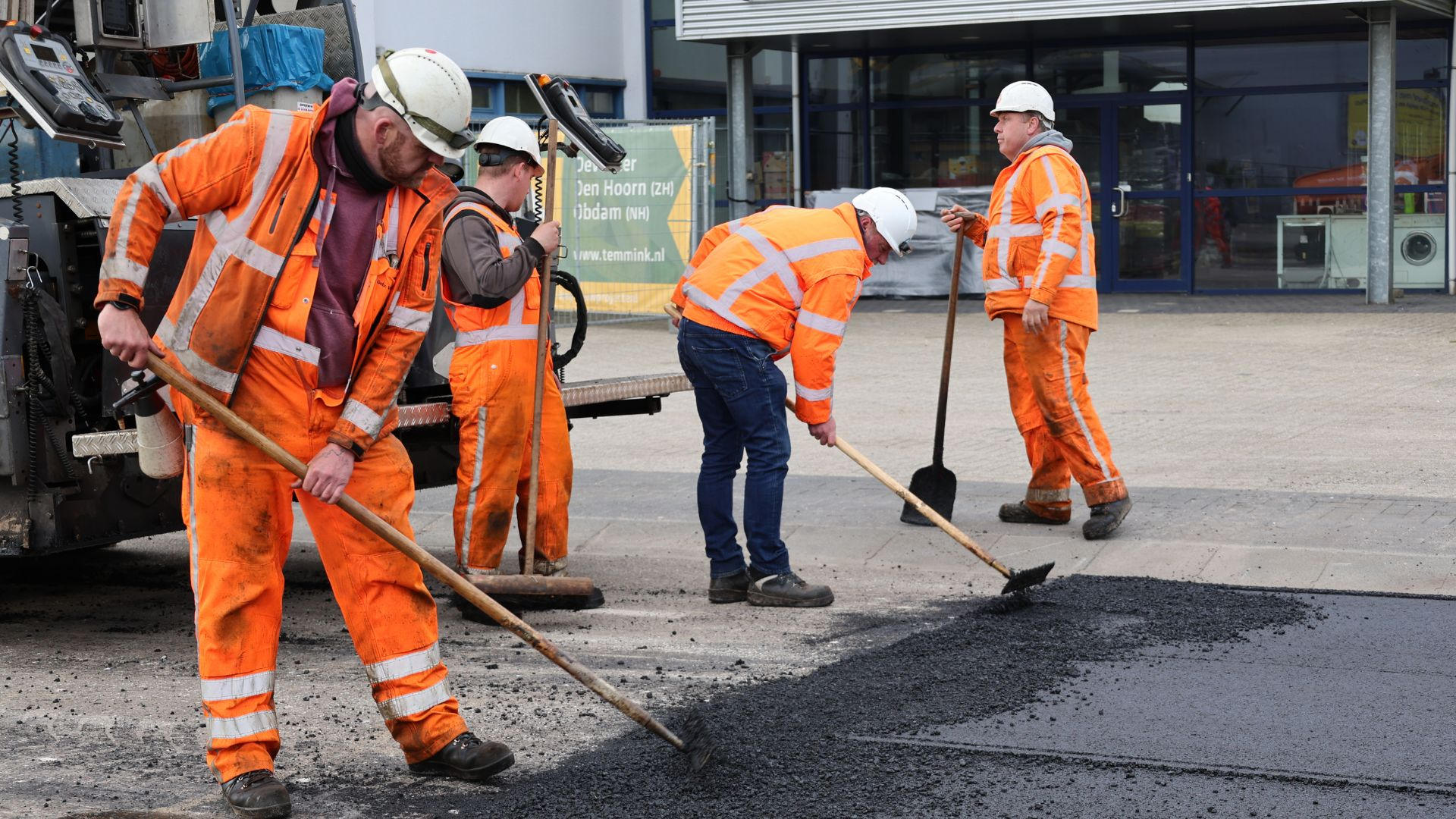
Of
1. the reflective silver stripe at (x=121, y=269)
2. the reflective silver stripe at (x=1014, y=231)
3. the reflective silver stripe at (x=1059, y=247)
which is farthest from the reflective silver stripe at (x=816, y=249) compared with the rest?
the reflective silver stripe at (x=121, y=269)

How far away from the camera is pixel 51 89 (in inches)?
224

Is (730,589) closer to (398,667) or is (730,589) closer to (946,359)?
(946,359)

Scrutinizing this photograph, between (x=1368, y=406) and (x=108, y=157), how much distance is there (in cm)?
754

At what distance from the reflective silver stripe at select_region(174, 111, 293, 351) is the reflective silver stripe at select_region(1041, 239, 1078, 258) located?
406 centimetres

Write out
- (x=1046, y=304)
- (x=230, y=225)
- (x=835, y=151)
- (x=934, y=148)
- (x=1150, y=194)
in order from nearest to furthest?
(x=230, y=225) < (x=1046, y=304) < (x=1150, y=194) < (x=934, y=148) < (x=835, y=151)

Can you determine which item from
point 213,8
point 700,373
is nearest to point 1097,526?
point 700,373

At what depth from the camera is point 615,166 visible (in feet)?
21.2

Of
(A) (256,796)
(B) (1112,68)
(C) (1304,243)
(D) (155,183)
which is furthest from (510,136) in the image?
(B) (1112,68)

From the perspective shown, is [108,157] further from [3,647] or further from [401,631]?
[401,631]

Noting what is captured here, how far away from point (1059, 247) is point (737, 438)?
1867 millimetres

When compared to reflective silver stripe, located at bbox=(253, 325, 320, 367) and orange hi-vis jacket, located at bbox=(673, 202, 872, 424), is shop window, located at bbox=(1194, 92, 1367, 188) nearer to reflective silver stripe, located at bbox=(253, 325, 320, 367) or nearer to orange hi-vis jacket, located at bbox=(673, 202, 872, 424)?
orange hi-vis jacket, located at bbox=(673, 202, 872, 424)

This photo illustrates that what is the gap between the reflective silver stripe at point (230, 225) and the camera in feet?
13.2

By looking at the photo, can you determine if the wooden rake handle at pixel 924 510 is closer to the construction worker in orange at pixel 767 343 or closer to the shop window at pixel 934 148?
the construction worker in orange at pixel 767 343

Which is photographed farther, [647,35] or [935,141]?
[647,35]
